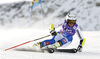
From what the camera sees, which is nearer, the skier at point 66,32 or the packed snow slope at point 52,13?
the skier at point 66,32

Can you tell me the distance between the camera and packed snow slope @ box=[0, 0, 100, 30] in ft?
106

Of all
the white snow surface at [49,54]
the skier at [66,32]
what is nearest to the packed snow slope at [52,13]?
the white snow surface at [49,54]


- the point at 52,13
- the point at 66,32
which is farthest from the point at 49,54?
the point at 52,13

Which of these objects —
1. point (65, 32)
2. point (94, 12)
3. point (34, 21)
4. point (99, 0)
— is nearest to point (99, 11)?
point (94, 12)

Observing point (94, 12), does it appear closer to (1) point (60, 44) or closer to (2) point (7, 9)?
(2) point (7, 9)

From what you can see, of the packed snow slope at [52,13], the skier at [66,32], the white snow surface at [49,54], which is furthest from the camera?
the packed snow slope at [52,13]

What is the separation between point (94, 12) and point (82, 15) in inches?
91.4

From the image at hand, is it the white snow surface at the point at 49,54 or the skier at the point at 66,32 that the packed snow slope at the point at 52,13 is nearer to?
the white snow surface at the point at 49,54

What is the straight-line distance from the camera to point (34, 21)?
34.8 meters

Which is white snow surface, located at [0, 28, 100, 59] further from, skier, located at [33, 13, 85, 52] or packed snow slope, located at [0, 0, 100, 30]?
packed snow slope, located at [0, 0, 100, 30]

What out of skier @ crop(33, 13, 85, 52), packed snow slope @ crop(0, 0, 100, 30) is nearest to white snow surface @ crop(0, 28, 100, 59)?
skier @ crop(33, 13, 85, 52)

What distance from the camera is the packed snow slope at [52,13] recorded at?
106 ft

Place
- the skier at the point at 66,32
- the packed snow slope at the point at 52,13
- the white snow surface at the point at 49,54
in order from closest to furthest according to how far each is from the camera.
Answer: the white snow surface at the point at 49,54
the skier at the point at 66,32
the packed snow slope at the point at 52,13

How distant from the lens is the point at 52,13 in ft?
120
